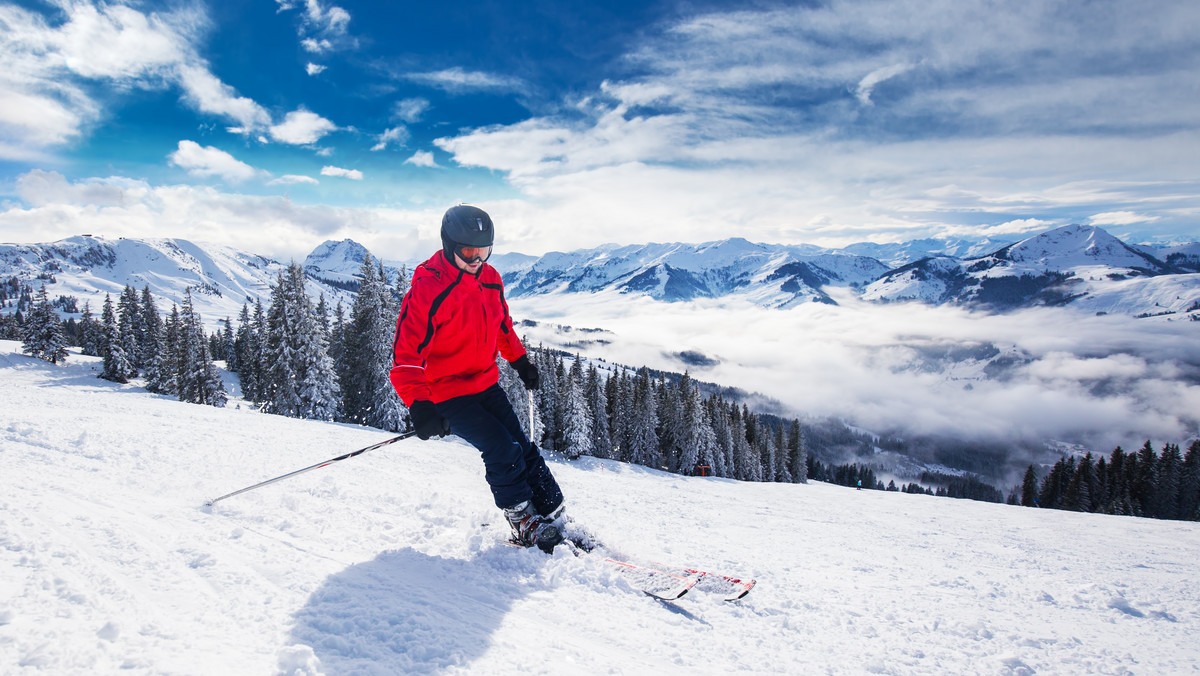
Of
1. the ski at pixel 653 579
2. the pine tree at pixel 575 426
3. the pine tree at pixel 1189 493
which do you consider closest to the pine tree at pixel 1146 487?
the pine tree at pixel 1189 493

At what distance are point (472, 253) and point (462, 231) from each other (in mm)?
225

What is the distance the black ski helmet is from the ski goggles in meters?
0.04

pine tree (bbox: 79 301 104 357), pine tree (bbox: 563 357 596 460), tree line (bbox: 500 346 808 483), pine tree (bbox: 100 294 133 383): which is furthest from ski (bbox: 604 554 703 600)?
pine tree (bbox: 79 301 104 357)

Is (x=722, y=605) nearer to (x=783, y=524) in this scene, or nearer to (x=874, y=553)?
(x=874, y=553)

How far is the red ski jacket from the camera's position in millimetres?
4430

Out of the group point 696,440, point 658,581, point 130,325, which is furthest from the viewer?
point 130,325

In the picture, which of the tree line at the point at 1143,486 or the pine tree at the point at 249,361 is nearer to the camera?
the tree line at the point at 1143,486

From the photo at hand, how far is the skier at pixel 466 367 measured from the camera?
4.43 m

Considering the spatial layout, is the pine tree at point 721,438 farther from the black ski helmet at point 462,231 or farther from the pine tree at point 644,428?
the black ski helmet at point 462,231

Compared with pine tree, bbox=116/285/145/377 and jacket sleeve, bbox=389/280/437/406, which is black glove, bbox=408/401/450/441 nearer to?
jacket sleeve, bbox=389/280/437/406

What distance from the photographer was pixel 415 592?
151 inches

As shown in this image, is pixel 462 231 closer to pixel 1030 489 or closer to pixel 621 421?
pixel 621 421

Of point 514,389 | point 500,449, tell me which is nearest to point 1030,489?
point 514,389

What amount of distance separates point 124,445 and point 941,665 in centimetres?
1010
